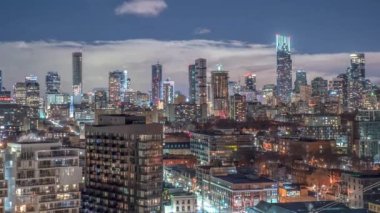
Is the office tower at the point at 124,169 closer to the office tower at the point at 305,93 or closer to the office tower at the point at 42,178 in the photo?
the office tower at the point at 42,178

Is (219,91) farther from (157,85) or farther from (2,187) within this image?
(2,187)

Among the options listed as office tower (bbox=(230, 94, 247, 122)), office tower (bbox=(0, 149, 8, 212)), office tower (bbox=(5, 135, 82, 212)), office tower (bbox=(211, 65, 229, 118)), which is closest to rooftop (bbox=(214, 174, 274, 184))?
office tower (bbox=(5, 135, 82, 212))

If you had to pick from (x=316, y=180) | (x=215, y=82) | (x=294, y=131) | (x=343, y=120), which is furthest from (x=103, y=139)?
(x=215, y=82)

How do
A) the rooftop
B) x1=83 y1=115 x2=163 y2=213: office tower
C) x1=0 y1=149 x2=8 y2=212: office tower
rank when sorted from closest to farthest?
1. x1=0 y1=149 x2=8 y2=212: office tower
2. x1=83 y1=115 x2=163 y2=213: office tower
3. the rooftop

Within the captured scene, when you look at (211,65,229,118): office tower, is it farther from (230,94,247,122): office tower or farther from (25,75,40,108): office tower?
(25,75,40,108): office tower

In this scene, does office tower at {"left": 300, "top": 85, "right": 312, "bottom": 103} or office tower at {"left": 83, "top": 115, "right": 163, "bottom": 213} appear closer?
office tower at {"left": 83, "top": 115, "right": 163, "bottom": 213}

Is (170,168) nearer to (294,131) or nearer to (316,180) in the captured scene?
(316,180)

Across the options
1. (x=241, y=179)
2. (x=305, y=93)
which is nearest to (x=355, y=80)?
(x=305, y=93)
